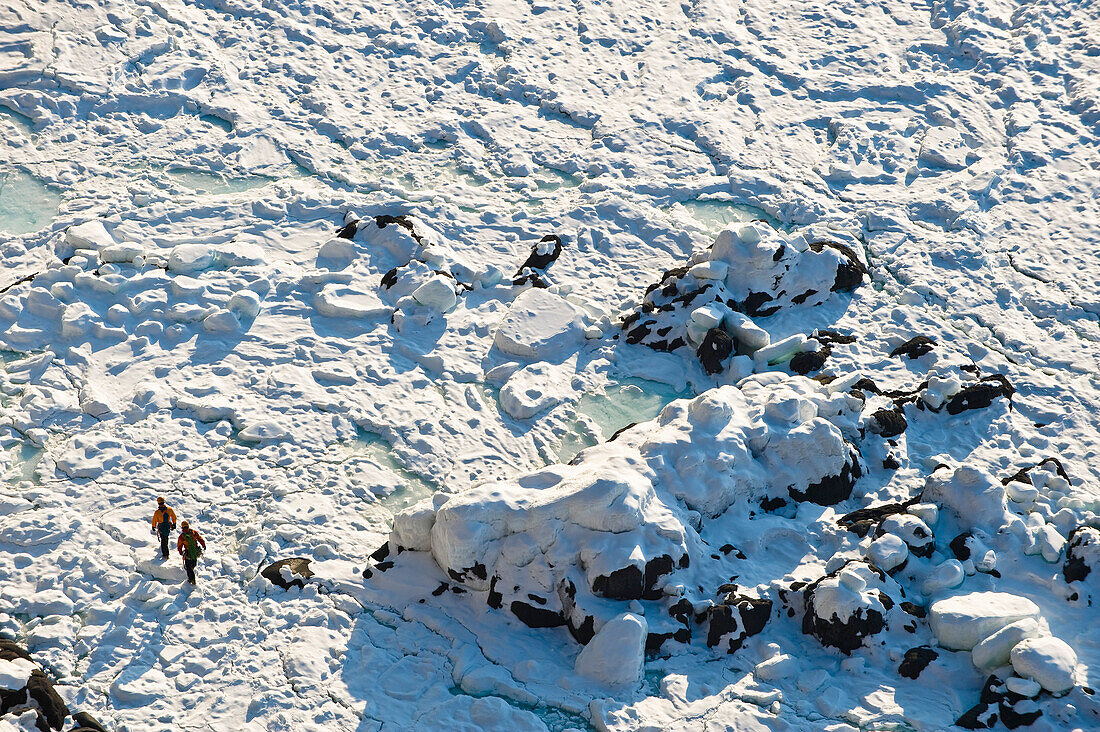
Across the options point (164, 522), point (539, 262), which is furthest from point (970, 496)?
point (164, 522)

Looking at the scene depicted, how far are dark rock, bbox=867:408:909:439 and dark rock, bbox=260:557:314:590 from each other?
4.66 meters

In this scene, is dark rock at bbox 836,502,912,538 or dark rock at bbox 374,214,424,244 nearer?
dark rock at bbox 836,502,912,538

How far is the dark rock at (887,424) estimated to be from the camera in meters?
8.63

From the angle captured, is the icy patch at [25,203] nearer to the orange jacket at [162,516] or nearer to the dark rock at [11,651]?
the orange jacket at [162,516]

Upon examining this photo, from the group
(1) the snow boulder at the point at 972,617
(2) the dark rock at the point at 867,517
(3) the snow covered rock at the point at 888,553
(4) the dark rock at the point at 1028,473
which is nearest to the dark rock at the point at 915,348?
(4) the dark rock at the point at 1028,473

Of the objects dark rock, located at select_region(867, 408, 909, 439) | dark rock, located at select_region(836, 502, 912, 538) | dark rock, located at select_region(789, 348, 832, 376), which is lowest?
dark rock, located at select_region(836, 502, 912, 538)

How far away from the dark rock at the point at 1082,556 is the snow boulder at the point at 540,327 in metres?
4.37

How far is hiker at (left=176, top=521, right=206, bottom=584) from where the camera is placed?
7.00 m

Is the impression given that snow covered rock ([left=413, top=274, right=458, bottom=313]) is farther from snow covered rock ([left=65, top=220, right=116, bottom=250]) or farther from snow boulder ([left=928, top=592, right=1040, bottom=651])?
snow boulder ([left=928, top=592, right=1040, bottom=651])

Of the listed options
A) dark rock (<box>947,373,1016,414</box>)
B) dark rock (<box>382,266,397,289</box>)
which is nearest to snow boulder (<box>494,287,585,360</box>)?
dark rock (<box>382,266,397,289</box>)

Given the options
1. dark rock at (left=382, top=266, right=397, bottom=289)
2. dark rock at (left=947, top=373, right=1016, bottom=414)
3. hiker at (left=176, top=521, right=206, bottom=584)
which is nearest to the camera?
hiker at (left=176, top=521, right=206, bottom=584)

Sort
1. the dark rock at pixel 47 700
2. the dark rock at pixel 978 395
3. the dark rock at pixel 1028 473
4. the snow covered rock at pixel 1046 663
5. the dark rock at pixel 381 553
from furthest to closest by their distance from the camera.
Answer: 1. the dark rock at pixel 978 395
2. the dark rock at pixel 1028 473
3. the dark rock at pixel 381 553
4. the snow covered rock at pixel 1046 663
5. the dark rock at pixel 47 700

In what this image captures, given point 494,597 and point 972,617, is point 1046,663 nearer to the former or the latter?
A: point 972,617

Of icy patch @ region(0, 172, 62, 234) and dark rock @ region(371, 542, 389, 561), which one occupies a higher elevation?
dark rock @ region(371, 542, 389, 561)
